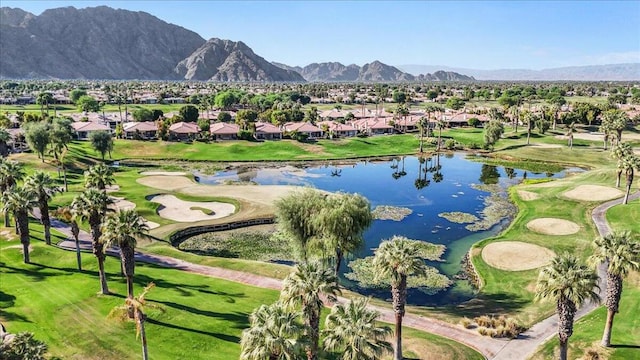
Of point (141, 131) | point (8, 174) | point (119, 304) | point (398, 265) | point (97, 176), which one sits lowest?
point (119, 304)

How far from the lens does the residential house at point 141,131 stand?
157500 mm

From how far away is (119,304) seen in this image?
4938 centimetres

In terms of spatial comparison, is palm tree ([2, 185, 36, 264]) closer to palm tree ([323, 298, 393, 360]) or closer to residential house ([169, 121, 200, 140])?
palm tree ([323, 298, 393, 360])

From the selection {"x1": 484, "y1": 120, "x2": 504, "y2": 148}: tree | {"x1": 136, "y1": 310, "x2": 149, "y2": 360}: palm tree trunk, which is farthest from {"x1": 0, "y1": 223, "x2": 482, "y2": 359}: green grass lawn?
{"x1": 484, "y1": 120, "x2": 504, "y2": 148}: tree

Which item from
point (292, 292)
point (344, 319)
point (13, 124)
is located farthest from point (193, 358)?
point (13, 124)

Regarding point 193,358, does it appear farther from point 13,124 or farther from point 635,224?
point 13,124

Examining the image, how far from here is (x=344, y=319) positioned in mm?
30609

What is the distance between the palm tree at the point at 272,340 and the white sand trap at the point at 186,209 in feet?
189

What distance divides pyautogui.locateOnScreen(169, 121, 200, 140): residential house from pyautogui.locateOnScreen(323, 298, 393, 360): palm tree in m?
Answer: 138

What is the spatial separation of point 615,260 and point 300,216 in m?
31.7

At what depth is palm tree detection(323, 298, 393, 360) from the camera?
29.6 metres

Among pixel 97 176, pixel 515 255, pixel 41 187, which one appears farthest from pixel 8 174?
pixel 515 255

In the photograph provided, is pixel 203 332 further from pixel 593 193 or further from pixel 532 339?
pixel 593 193

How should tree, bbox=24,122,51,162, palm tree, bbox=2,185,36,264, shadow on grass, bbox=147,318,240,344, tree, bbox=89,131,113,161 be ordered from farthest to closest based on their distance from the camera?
1. tree, bbox=89,131,113,161
2. tree, bbox=24,122,51,162
3. palm tree, bbox=2,185,36,264
4. shadow on grass, bbox=147,318,240,344
